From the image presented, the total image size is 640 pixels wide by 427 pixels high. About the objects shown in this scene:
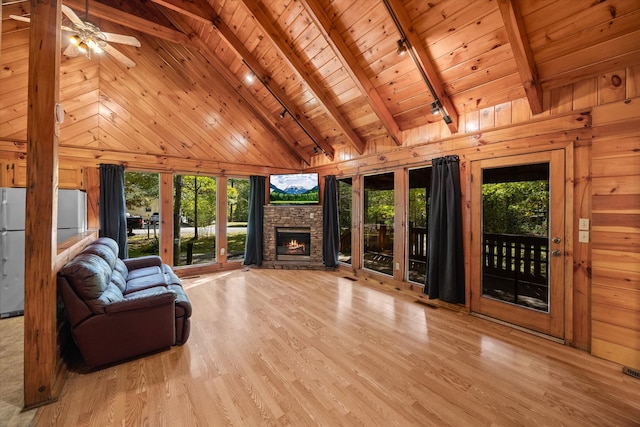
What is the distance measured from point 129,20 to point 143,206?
3502mm

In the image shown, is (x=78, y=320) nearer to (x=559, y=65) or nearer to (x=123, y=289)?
(x=123, y=289)

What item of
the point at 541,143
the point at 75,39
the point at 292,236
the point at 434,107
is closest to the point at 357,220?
the point at 292,236

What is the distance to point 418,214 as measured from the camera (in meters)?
5.02

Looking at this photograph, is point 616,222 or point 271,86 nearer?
point 616,222

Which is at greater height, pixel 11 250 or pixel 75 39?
pixel 75 39

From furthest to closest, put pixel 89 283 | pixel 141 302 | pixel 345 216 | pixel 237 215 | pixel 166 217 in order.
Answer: pixel 237 215 → pixel 345 216 → pixel 166 217 → pixel 141 302 → pixel 89 283

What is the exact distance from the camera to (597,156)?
2.66 metres

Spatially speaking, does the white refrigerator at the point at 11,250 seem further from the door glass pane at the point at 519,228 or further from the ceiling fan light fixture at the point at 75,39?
the door glass pane at the point at 519,228

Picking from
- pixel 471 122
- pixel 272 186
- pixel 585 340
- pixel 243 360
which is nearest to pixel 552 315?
pixel 585 340

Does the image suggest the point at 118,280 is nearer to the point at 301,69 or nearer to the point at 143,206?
the point at 143,206

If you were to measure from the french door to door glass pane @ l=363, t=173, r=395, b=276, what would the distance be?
1786mm

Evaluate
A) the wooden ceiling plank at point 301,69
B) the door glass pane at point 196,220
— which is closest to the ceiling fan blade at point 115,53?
the wooden ceiling plank at point 301,69

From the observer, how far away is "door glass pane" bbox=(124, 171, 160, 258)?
5488 millimetres

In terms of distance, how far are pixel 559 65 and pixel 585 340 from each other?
2.89m
